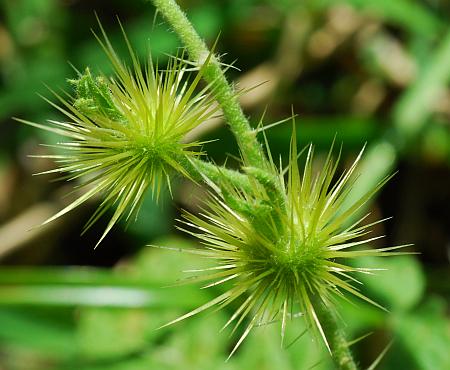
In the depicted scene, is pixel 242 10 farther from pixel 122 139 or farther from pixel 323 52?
pixel 122 139

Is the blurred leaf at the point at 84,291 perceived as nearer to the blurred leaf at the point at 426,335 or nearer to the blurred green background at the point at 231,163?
the blurred green background at the point at 231,163

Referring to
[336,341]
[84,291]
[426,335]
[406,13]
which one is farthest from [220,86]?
[406,13]

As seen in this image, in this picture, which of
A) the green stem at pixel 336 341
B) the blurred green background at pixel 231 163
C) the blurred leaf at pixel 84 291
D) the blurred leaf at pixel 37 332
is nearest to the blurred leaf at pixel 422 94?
the blurred green background at pixel 231 163

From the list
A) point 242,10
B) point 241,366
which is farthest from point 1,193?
point 241,366

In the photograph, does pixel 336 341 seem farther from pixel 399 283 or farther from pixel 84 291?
pixel 84 291

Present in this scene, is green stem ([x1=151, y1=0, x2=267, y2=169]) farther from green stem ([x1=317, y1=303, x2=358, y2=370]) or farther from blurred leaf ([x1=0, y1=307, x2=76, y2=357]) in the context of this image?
blurred leaf ([x1=0, y1=307, x2=76, y2=357])

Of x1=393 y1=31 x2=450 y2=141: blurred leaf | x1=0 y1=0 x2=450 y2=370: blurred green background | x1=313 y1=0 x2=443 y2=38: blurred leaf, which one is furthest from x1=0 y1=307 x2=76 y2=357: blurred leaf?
x1=313 y1=0 x2=443 y2=38: blurred leaf
